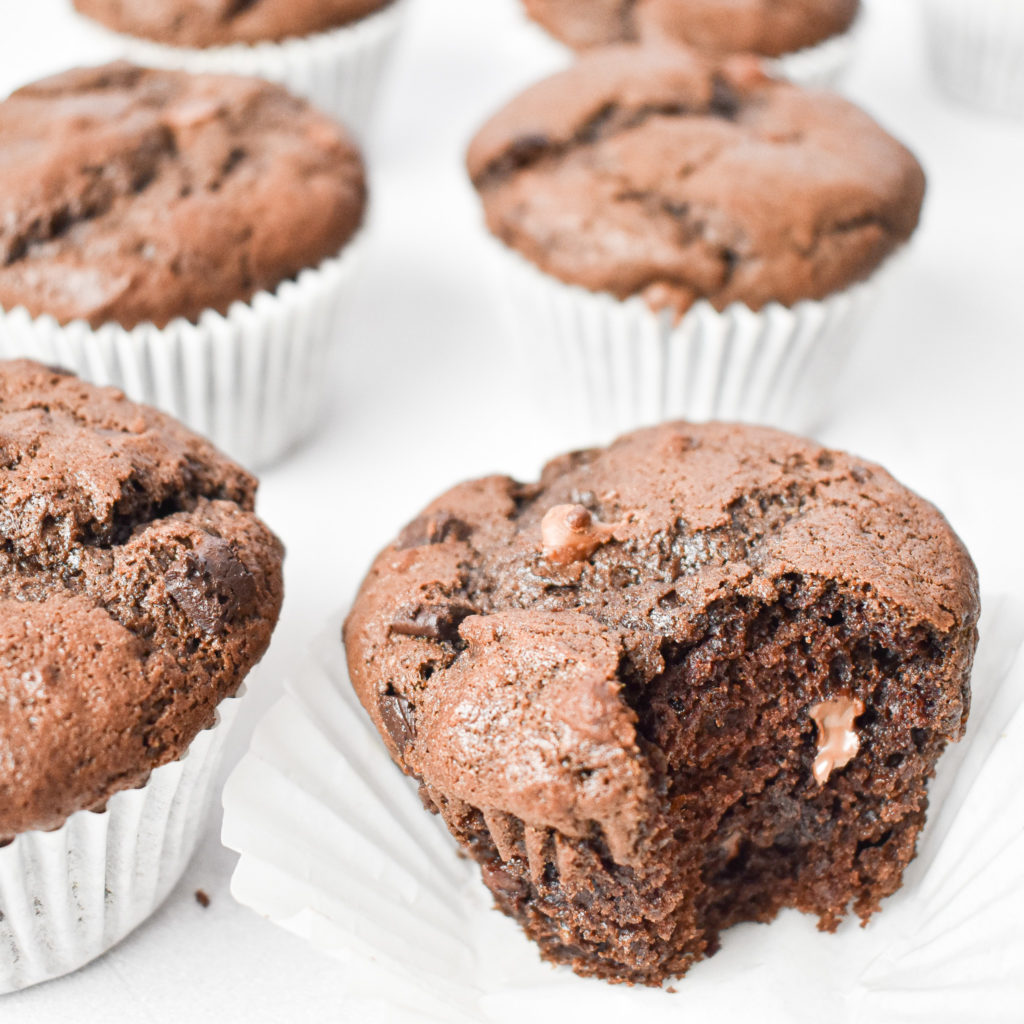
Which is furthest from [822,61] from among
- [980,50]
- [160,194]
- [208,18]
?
[160,194]

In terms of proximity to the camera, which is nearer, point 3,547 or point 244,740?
point 3,547

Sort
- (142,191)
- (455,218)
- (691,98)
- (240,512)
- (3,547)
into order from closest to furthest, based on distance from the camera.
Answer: (3,547)
(240,512)
(142,191)
(691,98)
(455,218)

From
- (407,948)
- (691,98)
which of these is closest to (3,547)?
(407,948)

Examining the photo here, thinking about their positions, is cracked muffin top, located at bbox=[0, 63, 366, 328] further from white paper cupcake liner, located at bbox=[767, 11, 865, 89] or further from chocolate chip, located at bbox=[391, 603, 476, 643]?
white paper cupcake liner, located at bbox=[767, 11, 865, 89]

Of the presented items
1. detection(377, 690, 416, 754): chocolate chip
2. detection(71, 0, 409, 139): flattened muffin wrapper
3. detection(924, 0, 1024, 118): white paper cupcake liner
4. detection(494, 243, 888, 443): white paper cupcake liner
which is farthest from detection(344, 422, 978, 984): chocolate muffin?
detection(924, 0, 1024, 118): white paper cupcake liner

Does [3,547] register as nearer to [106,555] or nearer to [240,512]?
[106,555]

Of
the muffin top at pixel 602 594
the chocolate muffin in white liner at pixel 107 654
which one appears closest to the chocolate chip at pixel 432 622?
the muffin top at pixel 602 594

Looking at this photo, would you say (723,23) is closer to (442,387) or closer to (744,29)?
(744,29)
